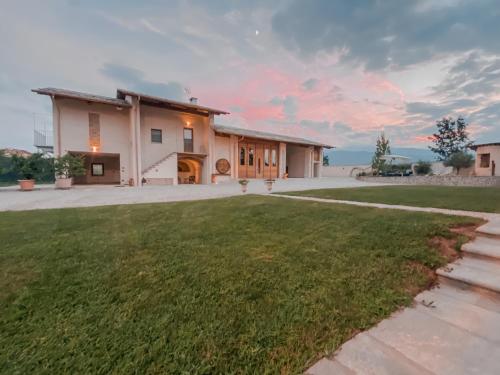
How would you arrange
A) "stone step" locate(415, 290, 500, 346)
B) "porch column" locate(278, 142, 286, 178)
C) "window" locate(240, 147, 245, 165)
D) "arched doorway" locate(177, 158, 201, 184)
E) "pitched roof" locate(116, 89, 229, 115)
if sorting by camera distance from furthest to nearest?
1. "porch column" locate(278, 142, 286, 178)
2. "window" locate(240, 147, 245, 165)
3. "arched doorway" locate(177, 158, 201, 184)
4. "pitched roof" locate(116, 89, 229, 115)
5. "stone step" locate(415, 290, 500, 346)

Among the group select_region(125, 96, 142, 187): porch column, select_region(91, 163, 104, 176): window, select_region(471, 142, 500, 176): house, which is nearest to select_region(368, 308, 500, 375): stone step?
select_region(125, 96, 142, 187): porch column

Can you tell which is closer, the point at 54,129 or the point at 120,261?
the point at 120,261

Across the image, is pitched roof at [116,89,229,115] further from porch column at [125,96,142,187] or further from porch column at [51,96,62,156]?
porch column at [51,96,62,156]

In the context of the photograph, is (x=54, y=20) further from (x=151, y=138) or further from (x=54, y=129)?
(x=151, y=138)

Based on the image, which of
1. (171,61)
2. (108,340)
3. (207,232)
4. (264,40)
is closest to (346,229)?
(207,232)

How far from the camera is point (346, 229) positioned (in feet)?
12.3

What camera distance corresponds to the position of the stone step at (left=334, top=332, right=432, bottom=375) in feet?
4.56

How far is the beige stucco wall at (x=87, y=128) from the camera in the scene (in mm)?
14188

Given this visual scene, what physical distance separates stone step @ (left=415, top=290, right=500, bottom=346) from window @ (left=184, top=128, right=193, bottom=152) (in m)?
17.9

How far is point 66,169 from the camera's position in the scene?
42.7 feet

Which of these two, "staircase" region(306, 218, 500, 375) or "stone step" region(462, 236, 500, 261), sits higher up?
"stone step" region(462, 236, 500, 261)

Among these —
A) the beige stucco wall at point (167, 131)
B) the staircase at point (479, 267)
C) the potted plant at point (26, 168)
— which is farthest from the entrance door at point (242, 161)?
the staircase at point (479, 267)

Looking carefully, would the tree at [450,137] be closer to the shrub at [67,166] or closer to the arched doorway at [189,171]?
the arched doorway at [189,171]

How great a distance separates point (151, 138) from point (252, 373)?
17.8 meters
